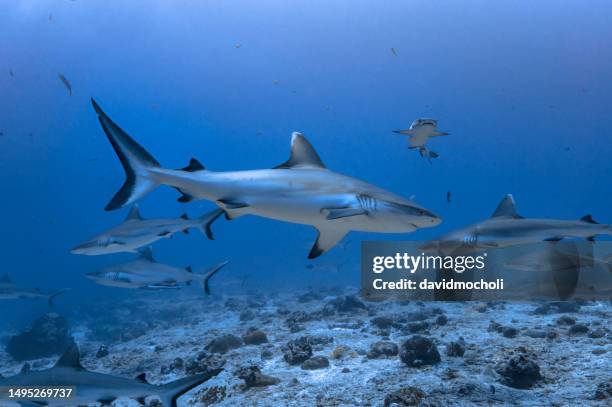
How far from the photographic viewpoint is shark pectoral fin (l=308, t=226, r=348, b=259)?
492 cm

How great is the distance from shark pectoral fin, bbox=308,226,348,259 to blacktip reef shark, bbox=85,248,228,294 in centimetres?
374

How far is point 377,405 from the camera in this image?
17.2 feet

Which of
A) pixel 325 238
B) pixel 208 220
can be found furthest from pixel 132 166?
pixel 208 220

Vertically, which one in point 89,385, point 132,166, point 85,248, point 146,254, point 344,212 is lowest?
point 89,385

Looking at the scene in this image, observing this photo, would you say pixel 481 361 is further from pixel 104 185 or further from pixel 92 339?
pixel 104 185

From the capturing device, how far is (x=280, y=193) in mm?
4258

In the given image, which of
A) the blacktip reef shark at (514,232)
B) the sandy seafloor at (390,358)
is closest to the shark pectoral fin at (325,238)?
the blacktip reef shark at (514,232)

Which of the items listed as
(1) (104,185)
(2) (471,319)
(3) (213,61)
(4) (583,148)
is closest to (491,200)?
(4) (583,148)

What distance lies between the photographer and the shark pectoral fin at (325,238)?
16.1 ft

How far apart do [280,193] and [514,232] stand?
3649 millimetres

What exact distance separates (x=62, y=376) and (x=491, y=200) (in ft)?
582

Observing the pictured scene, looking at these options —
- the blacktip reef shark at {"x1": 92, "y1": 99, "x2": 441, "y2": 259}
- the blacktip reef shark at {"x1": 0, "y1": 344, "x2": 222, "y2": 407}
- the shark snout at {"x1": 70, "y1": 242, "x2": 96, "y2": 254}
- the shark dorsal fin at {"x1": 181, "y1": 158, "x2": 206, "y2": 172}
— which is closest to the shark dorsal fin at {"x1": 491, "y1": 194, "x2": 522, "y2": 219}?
the blacktip reef shark at {"x1": 92, "y1": 99, "x2": 441, "y2": 259}

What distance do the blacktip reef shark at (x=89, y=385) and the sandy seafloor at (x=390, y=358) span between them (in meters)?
1.69

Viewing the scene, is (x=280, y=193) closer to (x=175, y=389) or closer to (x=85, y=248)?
(x=175, y=389)
